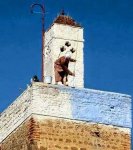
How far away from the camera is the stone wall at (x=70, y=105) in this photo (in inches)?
1121

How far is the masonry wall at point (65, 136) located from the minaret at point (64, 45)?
1.82 m

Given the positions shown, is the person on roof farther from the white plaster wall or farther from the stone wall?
the stone wall

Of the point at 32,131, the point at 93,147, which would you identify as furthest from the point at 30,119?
the point at 93,147

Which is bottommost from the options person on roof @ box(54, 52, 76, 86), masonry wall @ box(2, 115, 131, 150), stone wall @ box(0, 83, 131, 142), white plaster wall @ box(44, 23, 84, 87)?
masonry wall @ box(2, 115, 131, 150)

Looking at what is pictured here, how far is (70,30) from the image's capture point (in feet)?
100

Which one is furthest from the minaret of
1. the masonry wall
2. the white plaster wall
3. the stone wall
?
the masonry wall

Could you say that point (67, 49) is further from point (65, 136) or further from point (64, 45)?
point (65, 136)

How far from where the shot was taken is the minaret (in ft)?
98.6

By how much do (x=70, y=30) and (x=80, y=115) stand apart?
3.22 m

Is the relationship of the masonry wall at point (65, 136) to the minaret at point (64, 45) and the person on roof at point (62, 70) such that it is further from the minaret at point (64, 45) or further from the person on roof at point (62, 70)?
the minaret at point (64, 45)

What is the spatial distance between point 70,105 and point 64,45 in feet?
7.81

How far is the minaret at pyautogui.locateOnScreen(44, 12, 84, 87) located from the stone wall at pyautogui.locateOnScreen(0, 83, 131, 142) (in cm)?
97

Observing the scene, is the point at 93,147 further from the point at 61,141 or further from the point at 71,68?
the point at 71,68

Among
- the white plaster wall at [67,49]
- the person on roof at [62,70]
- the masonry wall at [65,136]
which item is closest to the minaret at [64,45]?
the white plaster wall at [67,49]
